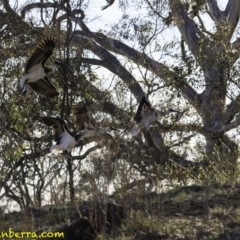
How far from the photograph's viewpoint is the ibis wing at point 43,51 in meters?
10.9

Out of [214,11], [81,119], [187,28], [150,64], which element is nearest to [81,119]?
[81,119]

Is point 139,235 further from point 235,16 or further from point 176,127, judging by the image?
point 235,16

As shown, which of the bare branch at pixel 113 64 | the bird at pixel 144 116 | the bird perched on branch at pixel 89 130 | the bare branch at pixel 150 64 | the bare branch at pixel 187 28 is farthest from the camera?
the bare branch at pixel 187 28

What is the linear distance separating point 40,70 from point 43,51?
1.93 ft

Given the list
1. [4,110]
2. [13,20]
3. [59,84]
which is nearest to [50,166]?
[4,110]

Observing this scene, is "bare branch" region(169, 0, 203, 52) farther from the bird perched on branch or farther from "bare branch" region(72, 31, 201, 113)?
the bird perched on branch

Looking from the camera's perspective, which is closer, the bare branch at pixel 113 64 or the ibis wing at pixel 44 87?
the ibis wing at pixel 44 87

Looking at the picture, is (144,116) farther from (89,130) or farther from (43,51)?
(43,51)

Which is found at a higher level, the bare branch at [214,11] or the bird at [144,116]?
the bare branch at [214,11]

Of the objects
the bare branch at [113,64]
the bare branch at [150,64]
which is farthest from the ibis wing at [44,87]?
the bare branch at [150,64]

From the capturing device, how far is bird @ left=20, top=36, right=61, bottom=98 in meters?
11.0

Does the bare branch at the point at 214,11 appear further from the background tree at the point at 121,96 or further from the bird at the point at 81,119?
the bird at the point at 81,119

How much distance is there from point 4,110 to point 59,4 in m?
2.39

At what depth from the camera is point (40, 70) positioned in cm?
1170
